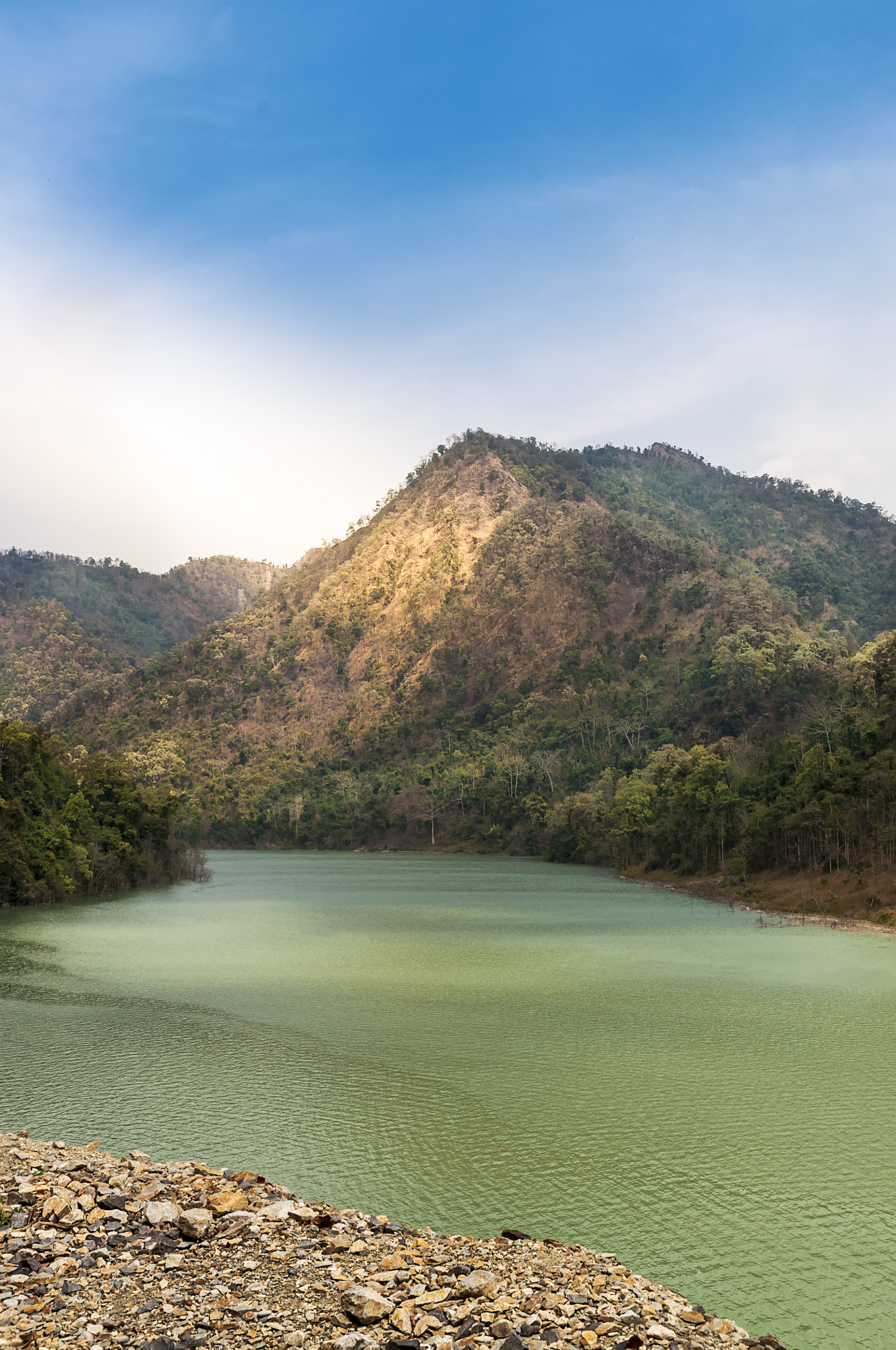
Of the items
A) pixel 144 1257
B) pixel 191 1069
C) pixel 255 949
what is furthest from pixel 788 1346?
pixel 255 949

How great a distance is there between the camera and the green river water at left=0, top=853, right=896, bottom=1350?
31.6 ft

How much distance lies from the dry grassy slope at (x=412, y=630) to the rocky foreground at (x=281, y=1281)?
103 meters

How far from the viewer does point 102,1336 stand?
6359 mm

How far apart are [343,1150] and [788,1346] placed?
6.05 m

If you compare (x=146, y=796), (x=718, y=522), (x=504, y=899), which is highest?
(x=718, y=522)

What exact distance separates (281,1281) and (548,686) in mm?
112826

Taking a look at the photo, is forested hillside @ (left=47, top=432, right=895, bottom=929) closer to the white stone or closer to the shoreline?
the shoreline

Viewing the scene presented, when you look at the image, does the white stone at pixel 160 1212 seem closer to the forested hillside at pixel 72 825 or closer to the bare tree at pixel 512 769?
the forested hillside at pixel 72 825

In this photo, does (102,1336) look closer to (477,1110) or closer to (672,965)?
(477,1110)

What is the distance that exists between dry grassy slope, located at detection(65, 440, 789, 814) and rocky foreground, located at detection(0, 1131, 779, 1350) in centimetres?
10279

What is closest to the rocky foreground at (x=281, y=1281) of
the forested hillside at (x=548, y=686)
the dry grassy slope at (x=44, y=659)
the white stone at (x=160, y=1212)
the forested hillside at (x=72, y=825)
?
the white stone at (x=160, y=1212)

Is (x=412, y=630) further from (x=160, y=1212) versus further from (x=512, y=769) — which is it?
(x=160, y=1212)

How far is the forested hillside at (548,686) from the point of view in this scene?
2149 inches

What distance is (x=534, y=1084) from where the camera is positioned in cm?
1472
